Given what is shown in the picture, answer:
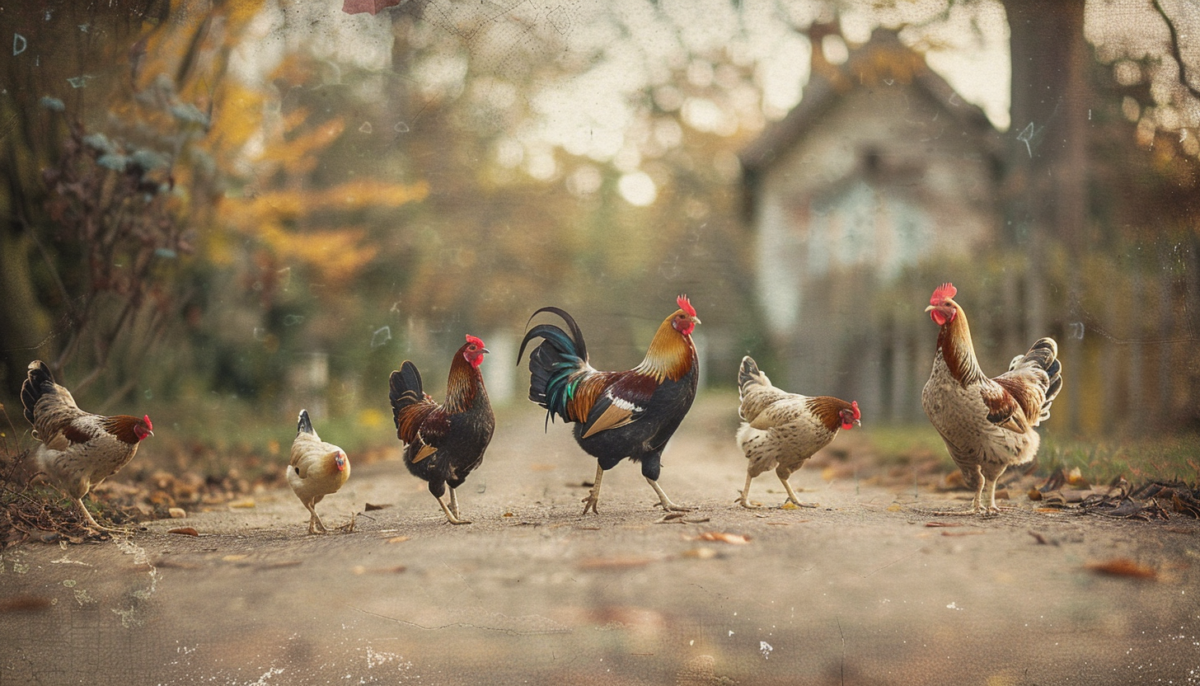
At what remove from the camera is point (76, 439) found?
379cm

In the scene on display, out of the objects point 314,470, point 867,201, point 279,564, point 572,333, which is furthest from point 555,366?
point 867,201

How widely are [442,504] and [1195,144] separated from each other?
165 inches

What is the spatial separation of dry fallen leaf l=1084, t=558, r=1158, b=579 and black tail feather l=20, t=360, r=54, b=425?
16.4 ft

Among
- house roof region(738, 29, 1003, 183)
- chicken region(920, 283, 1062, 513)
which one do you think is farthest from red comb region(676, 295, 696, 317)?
chicken region(920, 283, 1062, 513)

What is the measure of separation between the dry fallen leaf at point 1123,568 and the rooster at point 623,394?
1936 millimetres

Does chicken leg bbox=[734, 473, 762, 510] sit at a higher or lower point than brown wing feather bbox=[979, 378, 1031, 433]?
lower

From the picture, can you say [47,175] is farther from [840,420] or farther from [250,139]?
[840,420]

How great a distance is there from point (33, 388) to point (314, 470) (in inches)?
60.2

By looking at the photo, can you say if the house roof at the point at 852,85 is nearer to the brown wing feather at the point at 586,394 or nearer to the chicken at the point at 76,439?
the brown wing feather at the point at 586,394

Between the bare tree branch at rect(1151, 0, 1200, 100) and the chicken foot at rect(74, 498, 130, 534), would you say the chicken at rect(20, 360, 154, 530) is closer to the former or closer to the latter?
the chicken foot at rect(74, 498, 130, 534)

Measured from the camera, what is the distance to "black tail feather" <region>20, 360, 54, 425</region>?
3.90 meters

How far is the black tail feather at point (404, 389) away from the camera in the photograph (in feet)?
12.2

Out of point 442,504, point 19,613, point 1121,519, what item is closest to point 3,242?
point 19,613

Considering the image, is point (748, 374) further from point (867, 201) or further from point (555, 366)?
point (867, 201)
